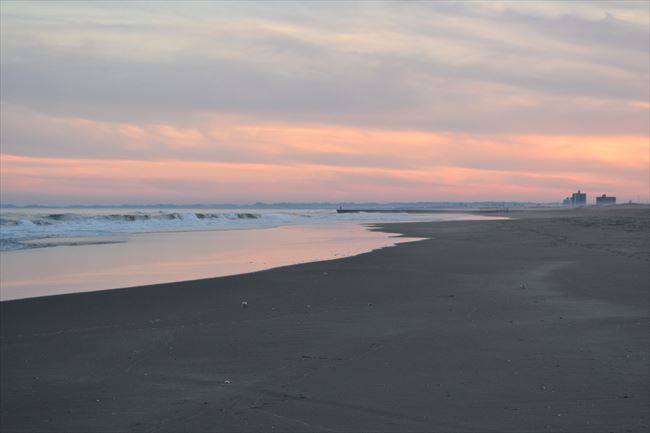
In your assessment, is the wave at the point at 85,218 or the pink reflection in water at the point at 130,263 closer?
the pink reflection in water at the point at 130,263

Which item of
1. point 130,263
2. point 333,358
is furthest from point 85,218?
point 333,358

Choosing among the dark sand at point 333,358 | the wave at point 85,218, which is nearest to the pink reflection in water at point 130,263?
the dark sand at point 333,358

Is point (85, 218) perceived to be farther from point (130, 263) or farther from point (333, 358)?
point (333, 358)

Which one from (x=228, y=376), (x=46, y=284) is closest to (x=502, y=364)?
(x=228, y=376)

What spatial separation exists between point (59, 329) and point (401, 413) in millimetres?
5410

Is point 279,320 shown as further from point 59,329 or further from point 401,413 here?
point 401,413

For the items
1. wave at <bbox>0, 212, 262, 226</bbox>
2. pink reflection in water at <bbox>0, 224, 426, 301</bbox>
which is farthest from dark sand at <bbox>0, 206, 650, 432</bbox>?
wave at <bbox>0, 212, 262, 226</bbox>

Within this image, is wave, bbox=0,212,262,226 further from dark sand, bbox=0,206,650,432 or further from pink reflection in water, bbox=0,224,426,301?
dark sand, bbox=0,206,650,432

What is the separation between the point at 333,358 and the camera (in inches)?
271

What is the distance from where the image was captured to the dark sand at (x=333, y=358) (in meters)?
5.16

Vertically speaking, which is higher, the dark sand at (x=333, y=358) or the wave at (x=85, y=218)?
the wave at (x=85, y=218)

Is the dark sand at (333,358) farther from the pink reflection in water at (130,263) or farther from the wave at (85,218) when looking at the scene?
the wave at (85,218)

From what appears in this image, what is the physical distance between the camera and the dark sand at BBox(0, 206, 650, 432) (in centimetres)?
516

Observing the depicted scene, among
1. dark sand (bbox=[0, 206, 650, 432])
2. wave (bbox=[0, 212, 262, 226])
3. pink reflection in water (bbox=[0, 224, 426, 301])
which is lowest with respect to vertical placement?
dark sand (bbox=[0, 206, 650, 432])
